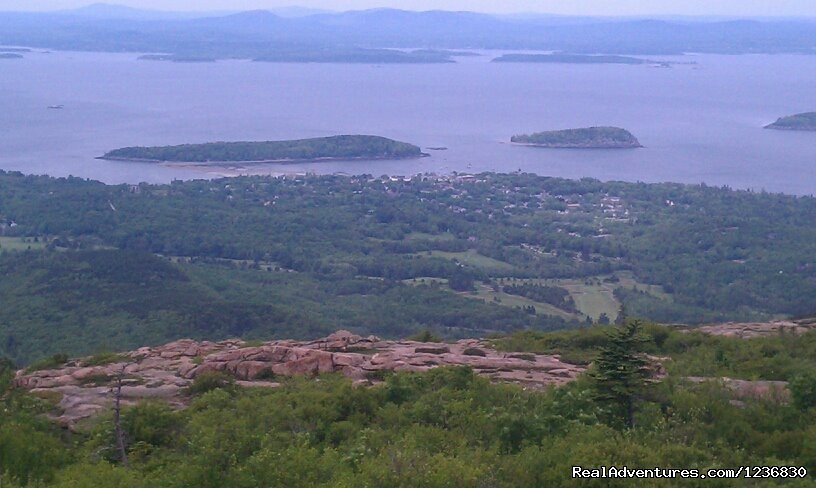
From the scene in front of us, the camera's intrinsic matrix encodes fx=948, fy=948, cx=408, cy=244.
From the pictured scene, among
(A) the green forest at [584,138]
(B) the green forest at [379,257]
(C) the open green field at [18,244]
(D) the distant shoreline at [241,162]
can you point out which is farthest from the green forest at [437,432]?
(A) the green forest at [584,138]

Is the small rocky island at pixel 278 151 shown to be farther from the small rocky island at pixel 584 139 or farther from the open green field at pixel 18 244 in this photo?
the open green field at pixel 18 244

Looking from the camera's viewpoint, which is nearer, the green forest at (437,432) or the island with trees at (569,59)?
the green forest at (437,432)

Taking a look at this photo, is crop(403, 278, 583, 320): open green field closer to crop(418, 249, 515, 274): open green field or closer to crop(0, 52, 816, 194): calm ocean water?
crop(418, 249, 515, 274): open green field

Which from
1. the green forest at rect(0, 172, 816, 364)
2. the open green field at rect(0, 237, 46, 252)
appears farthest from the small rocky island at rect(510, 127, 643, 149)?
the open green field at rect(0, 237, 46, 252)

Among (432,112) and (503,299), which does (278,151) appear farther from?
(503,299)

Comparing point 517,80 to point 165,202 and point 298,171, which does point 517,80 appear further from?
point 165,202

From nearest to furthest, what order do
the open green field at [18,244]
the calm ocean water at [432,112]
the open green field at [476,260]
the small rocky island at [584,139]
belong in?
the open green field at [476,260]
the open green field at [18,244]
the calm ocean water at [432,112]
the small rocky island at [584,139]
